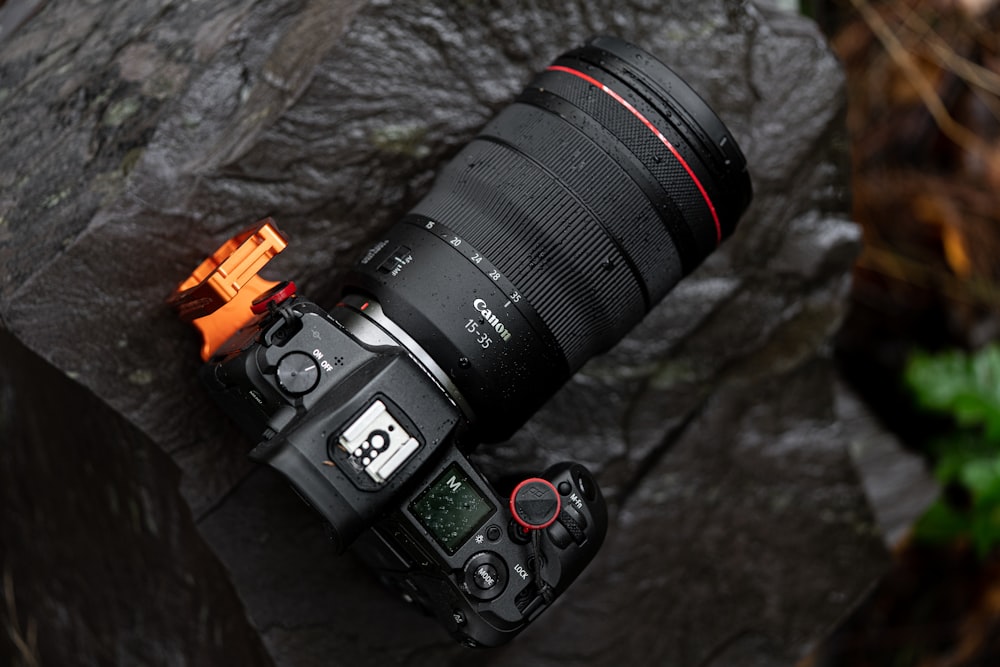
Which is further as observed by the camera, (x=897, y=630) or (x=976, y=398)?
(x=897, y=630)

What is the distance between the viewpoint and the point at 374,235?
1.73 metres

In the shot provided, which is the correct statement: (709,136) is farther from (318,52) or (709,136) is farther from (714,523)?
(714,523)

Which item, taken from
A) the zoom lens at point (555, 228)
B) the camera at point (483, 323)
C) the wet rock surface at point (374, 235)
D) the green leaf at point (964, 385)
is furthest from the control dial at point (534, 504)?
the green leaf at point (964, 385)

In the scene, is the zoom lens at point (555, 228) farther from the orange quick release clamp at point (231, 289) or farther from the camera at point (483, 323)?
the orange quick release clamp at point (231, 289)

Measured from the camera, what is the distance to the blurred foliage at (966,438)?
86.6 inches

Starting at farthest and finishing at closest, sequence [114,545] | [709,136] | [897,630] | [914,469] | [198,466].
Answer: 1. [897,630]
2. [914,469]
3. [114,545]
4. [198,466]
5. [709,136]

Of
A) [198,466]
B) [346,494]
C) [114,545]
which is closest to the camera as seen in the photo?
[346,494]

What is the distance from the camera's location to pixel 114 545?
5.92 feet

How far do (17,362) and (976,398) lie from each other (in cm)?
203

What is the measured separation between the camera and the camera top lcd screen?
1.35 m

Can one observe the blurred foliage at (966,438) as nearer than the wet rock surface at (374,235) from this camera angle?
No

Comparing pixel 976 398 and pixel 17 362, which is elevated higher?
pixel 17 362

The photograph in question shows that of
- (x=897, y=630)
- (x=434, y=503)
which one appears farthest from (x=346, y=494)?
(x=897, y=630)

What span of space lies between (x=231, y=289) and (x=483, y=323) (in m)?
0.39
